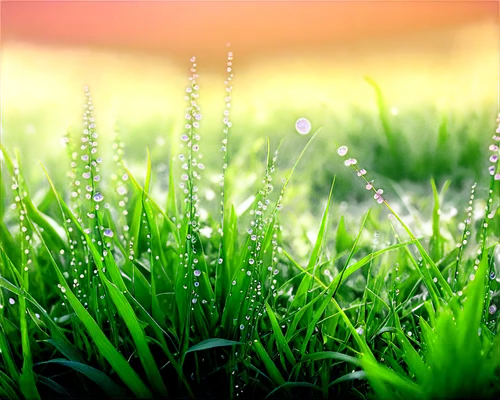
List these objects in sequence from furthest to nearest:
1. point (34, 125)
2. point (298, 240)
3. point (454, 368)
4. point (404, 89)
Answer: point (404, 89) → point (34, 125) → point (298, 240) → point (454, 368)

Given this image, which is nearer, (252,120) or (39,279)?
(39,279)

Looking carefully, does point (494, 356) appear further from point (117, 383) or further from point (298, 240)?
point (298, 240)

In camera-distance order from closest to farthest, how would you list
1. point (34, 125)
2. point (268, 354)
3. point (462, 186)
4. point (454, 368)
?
point (454, 368)
point (268, 354)
point (462, 186)
point (34, 125)

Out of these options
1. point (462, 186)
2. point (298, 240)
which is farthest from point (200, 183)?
point (462, 186)

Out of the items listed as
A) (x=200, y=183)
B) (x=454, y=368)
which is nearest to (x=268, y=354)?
(x=454, y=368)

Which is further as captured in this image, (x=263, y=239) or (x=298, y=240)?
(x=298, y=240)

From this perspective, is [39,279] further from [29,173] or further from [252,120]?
[252,120]

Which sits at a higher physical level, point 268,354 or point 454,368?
point 454,368

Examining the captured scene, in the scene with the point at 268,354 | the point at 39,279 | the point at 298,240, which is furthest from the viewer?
the point at 298,240

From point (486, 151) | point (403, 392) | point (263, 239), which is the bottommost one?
point (403, 392)

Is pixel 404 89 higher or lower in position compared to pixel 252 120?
higher
